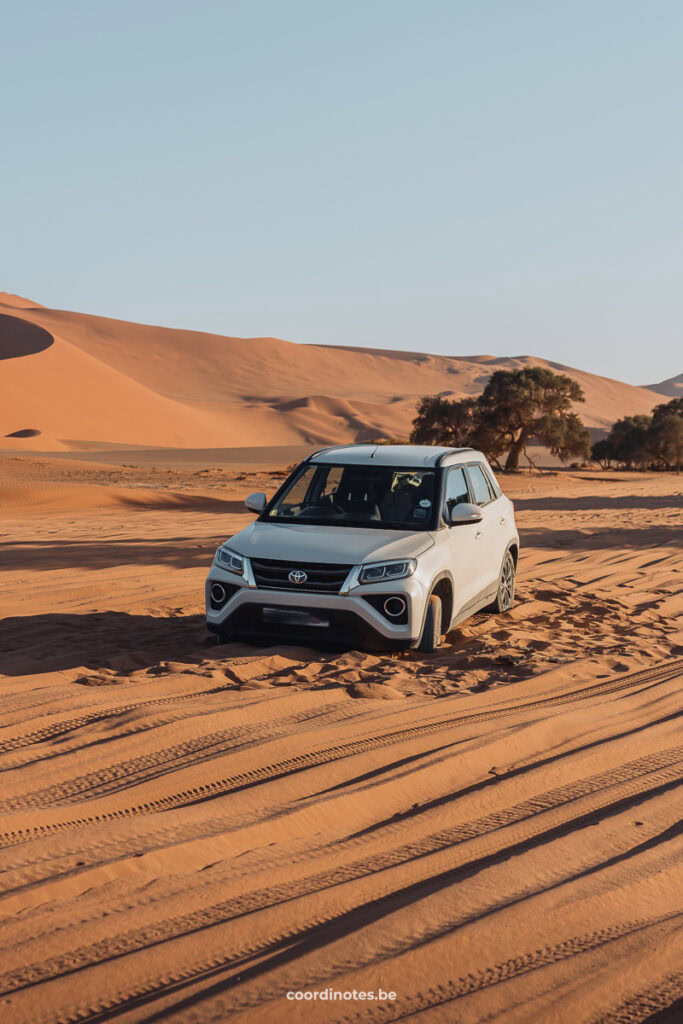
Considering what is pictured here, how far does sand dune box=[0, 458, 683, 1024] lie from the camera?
3059 mm

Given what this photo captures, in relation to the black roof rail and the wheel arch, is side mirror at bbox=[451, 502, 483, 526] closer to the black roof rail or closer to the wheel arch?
the wheel arch

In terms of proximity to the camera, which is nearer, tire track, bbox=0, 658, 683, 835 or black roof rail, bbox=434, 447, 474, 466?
tire track, bbox=0, 658, 683, 835

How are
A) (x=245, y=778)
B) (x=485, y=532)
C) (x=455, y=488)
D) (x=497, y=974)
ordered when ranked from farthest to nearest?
(x=485, y=532) < (x=455, y=488) < (x=245, y=778) < (x=497, y=974)

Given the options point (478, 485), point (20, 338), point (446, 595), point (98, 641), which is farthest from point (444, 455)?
point (20, 338)

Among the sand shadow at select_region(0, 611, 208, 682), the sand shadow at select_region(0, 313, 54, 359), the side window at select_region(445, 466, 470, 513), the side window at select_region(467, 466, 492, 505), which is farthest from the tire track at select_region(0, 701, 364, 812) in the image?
the sand shadow at select_region(0, 313, 54, 359)

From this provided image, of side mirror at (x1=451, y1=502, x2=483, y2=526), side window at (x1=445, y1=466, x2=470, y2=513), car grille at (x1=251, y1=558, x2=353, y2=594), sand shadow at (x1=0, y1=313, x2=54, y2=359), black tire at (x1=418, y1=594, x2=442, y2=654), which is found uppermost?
sand shadow at (x1=0, y1=313, x2=54, y2=359)

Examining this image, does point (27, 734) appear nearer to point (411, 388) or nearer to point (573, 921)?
point (573, 921)

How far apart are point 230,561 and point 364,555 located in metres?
1.08

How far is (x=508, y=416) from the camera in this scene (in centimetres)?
3947

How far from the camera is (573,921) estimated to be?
3.46 metres

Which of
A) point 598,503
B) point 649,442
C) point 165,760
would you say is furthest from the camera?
point 649,442

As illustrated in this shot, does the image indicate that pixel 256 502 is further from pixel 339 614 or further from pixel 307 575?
pixel 339 614

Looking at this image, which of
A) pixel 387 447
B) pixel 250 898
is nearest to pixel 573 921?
pixel 250 898

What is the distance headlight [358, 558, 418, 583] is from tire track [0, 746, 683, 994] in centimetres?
245
